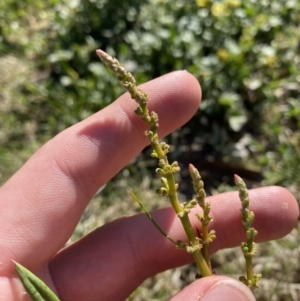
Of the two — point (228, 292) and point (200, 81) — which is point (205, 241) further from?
point (200, 81)

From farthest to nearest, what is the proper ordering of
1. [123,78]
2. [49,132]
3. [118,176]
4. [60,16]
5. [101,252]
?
[60,16], [49,132], [118,176], [101,252], [123,78]

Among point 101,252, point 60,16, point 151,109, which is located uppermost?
point 60,16

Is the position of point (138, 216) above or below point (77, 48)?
below

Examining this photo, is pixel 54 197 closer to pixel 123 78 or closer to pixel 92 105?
pixel 123 78

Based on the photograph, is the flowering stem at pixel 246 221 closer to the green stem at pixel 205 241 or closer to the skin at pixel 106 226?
the green stem at pixel 205 241

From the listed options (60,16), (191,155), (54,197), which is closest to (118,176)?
(191,155)

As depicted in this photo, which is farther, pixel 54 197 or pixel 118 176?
pixel 118 176

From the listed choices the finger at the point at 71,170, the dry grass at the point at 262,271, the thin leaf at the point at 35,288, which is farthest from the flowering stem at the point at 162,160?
the dry grass at the point at 262,271
